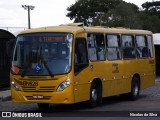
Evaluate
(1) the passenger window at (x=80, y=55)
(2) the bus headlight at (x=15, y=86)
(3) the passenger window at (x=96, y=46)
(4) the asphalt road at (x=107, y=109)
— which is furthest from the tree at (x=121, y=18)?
(2) the bus headlight at (x=15, y=86)

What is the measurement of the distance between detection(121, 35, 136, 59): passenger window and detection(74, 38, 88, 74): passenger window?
3485 millimetres

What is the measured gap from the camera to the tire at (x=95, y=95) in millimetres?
17156

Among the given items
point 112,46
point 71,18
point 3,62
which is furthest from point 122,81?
point 71,18

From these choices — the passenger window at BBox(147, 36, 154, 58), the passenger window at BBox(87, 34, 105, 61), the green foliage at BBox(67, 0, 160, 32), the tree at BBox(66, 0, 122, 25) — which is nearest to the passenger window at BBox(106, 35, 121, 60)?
the passenger window at BBox(87, 34, 105, 61)

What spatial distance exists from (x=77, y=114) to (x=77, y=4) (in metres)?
78.2

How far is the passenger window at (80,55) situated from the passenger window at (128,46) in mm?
3485

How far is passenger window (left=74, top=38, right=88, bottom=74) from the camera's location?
16.1 m

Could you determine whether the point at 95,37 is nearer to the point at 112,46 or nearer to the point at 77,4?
the point at 112,46

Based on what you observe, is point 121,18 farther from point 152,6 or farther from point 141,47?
point 141,47

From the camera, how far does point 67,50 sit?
52.1ft

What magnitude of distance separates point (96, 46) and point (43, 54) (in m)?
2.38

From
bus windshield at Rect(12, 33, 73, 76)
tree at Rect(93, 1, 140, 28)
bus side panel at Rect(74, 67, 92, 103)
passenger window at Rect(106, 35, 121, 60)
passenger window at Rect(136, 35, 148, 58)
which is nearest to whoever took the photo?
bus windshield at Rect(12, 33, 73, 76)

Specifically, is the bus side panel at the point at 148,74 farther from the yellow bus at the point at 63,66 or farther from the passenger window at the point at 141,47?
the yellow bus at the point at 63,66

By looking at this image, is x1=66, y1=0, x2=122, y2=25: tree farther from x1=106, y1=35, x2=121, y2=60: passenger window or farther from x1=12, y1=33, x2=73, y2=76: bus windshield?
x1=12, y1=33, x2=73, y2=76: bus windshield
